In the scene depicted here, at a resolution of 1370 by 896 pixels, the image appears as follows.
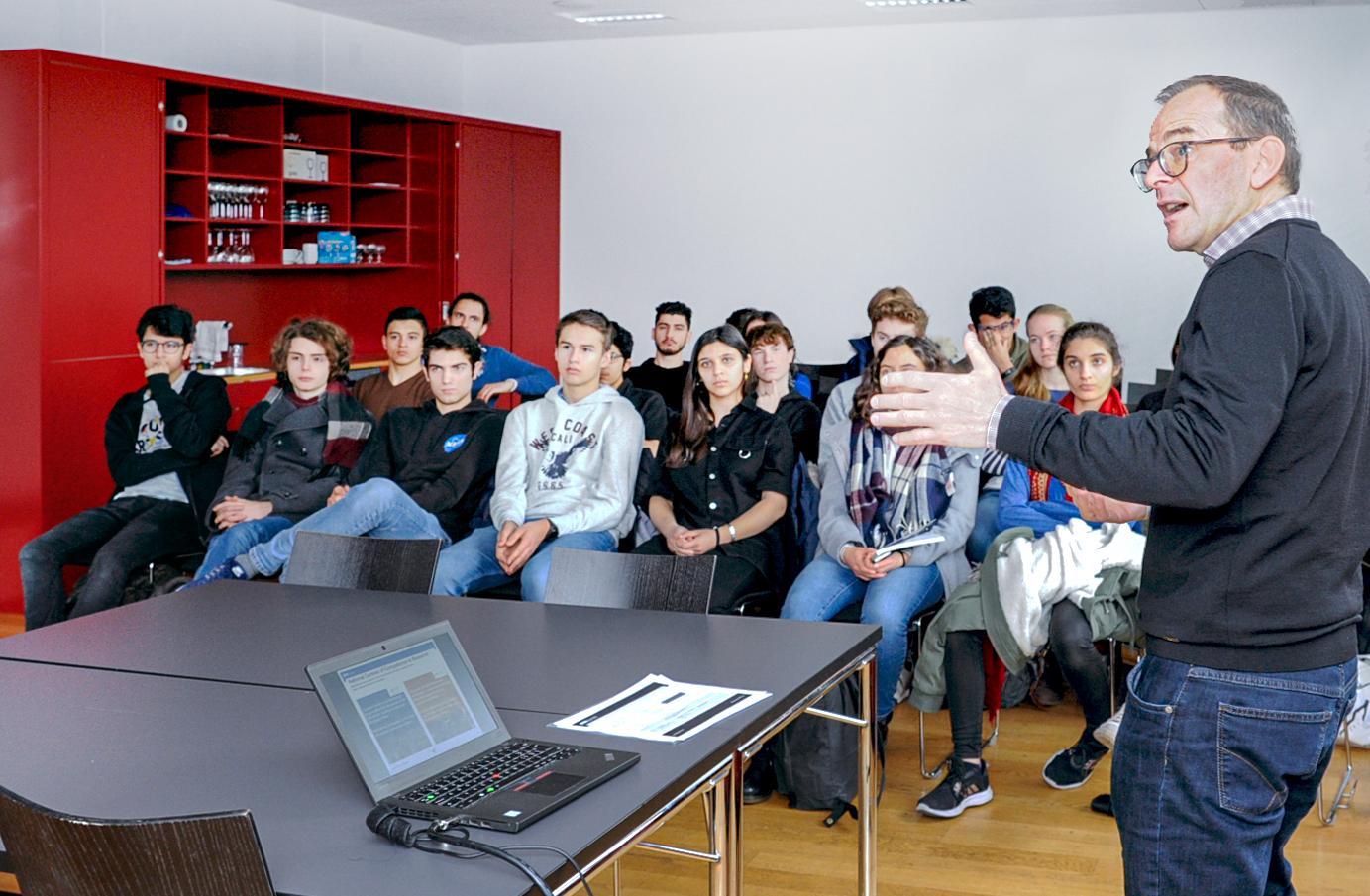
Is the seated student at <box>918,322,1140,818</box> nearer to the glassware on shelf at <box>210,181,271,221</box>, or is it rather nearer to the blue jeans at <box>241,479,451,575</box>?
the blue jeans at <box>241,479,451,575</box>

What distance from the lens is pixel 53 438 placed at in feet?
18.3

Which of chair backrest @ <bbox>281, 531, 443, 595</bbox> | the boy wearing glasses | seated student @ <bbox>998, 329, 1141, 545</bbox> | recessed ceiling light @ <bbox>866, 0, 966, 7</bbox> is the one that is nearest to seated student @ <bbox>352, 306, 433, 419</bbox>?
chair backrest @ <bbox>281, 531, 443, 595</bbox>

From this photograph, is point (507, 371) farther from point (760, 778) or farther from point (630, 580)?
point (630, 580)

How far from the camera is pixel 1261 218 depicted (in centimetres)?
154

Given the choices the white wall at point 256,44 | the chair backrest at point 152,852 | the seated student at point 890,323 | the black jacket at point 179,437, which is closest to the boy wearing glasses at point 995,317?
the seated student at point 890,323

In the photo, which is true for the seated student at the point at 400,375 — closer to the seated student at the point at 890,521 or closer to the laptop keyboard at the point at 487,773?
the seated student at the point at 890,521

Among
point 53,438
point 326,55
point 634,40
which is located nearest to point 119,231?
point 53,438

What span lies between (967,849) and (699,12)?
237 inches

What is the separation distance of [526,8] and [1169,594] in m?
7.08

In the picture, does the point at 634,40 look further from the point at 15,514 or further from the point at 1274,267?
the point at 1274,267

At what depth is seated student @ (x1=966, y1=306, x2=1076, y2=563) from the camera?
402 cm

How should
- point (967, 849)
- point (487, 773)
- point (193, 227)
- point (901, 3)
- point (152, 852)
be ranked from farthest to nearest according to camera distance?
1. point (901, 3)
2. point (193, 227)
3. point (967, 849)
4. point (487, 773)
5. point (152, 852)

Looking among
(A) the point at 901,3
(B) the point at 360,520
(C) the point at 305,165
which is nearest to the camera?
(B) the point at 360,520

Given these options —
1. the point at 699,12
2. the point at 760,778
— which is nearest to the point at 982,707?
the point at 760,778
